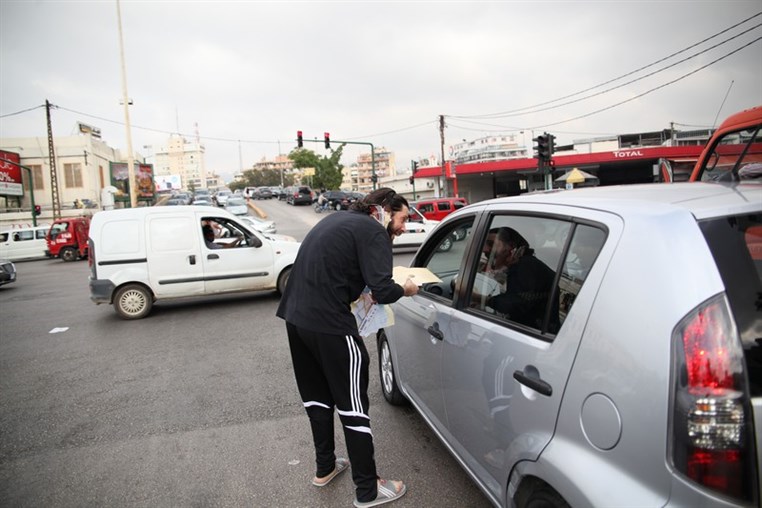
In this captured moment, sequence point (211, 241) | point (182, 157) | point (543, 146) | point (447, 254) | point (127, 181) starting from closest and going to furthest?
point (447, 254)
point (211, 241)
point (543, 146)
point (127, 181)
point (182, 157)

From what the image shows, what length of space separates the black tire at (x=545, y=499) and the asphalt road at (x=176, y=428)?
1043mm

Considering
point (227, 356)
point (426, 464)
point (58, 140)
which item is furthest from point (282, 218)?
point (426, 464)

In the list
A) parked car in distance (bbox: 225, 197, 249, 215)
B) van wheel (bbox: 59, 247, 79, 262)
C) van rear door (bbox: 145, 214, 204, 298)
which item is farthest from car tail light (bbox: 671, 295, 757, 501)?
parked car in distance (bbox: 225, 197, 249, 215)

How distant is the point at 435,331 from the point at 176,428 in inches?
103

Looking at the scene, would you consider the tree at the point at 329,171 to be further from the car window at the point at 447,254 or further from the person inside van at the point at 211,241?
the car window at the point at 447,254

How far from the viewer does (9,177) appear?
35.4 meters

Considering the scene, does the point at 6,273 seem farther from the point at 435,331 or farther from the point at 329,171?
the point at 329,171

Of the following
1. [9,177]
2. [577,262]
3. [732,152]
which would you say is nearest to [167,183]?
[9,177]

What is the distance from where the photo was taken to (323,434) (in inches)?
116

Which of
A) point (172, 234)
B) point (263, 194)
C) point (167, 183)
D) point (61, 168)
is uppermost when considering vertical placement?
point (167, 183)

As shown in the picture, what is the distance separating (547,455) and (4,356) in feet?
24.8

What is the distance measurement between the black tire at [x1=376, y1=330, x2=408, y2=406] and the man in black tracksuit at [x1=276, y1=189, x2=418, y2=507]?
112 centimetres

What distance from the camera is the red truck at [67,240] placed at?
22016 millimetres

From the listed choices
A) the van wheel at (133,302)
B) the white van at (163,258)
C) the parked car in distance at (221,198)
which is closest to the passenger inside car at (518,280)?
the white van at (163,258)
